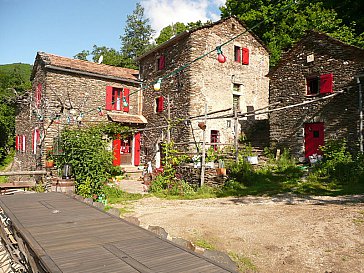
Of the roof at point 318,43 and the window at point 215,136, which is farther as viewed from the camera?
the window at point 215,136

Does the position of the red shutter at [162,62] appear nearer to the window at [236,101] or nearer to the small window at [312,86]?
the window at [236,101]

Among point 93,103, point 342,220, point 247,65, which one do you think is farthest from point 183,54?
point 342,220

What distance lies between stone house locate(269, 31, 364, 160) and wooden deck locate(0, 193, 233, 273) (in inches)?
378

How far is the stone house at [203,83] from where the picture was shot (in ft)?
50.0

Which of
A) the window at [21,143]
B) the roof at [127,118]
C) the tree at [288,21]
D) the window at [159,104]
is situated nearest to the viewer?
the roof at [127,118]

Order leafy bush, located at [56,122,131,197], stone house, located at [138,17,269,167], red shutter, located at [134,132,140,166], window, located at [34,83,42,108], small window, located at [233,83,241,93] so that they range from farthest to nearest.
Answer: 1. red shutter, located at [134,132,140,166]
2. small window, located at [233,83,241,93]
3. window, located at [34,83,42,108]
4. stone house, located at [138,17,269,167]
5. leafy bush, located at [56,122,131,197]

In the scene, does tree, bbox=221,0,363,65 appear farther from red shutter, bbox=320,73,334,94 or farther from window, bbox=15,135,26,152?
window, bbox=15,135,26,152

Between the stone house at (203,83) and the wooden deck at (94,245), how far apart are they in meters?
10.6

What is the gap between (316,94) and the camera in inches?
513

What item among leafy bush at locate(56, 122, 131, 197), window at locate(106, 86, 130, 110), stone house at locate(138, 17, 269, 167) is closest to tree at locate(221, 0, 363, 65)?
stone house at locate(138, 17, 269, 167)

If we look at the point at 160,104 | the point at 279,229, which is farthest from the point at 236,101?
the point at 279,229

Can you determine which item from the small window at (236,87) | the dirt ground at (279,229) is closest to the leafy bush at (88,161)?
the dirt ground at (279,229)

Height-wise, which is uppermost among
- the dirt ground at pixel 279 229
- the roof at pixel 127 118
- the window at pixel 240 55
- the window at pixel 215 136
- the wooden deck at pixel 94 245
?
the window at pixel 240 55

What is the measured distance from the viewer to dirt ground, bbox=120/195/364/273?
4.75 m
